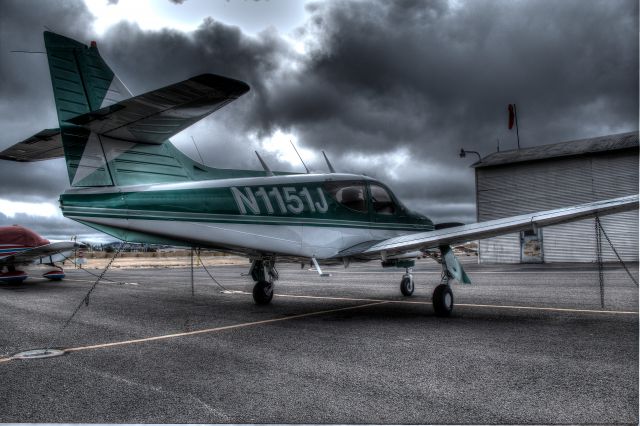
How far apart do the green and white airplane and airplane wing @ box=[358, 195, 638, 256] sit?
0.02 m

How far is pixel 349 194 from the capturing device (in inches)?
373

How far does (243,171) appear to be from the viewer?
8250 millimetres

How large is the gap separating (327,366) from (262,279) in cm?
570

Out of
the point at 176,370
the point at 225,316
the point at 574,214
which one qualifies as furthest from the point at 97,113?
the point at 574,214

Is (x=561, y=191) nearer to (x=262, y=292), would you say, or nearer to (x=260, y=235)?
(x=262, y=292)

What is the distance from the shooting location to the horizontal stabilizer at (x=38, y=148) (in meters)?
6.66

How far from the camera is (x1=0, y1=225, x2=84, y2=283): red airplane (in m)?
18.0

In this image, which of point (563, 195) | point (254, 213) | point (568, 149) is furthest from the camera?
point (568, 149)

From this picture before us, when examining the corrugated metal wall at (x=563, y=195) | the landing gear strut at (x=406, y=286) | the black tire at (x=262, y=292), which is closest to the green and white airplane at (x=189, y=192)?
the black tire at (x=262, y=292)

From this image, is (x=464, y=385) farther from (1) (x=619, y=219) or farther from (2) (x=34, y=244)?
(1) (x=619, y=219)

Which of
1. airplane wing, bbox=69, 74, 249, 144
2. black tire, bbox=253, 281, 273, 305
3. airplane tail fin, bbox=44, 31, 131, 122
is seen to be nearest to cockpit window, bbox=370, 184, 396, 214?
black tire, bbox=253, 281, 273, 305

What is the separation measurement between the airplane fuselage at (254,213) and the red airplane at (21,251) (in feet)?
44.3

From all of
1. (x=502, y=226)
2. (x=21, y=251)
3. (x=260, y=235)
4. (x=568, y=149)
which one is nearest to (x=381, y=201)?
(x=502, y=226)

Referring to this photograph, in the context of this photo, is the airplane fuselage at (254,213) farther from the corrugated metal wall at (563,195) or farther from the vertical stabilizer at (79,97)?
the corrugated metal wall at (563,195)
